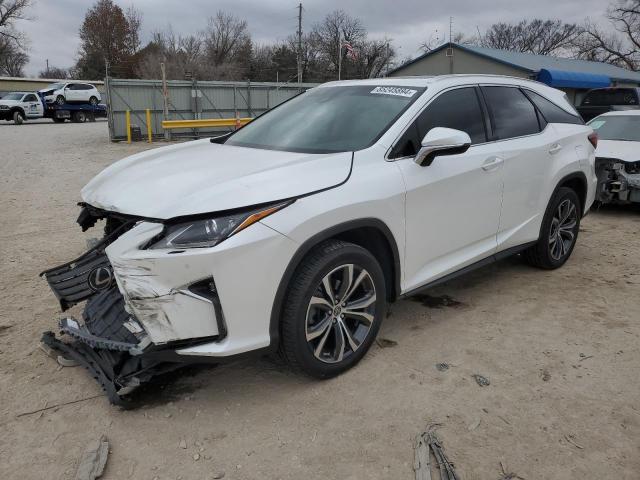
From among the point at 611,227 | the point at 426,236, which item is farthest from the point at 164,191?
the point at 611,227

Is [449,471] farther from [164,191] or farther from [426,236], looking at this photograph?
[164,191]

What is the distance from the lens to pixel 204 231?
A: 2479 mm

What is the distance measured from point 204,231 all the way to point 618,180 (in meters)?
6.66

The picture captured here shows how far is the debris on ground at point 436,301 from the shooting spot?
13.7 ft

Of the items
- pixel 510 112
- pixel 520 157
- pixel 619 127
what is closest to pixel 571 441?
pixel 520 157

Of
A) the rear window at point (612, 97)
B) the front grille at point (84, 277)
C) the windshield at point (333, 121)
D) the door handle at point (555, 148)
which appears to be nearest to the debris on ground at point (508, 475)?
the windshield at point (333, 121)

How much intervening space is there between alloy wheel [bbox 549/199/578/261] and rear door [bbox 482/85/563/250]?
1.24ft

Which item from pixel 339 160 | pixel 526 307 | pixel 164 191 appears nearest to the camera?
pixel 164 191

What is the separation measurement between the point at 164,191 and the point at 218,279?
64 cm

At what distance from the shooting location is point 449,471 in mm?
2352

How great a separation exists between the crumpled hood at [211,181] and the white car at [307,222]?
0.04 ft

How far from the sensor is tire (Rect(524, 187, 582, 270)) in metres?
4.60

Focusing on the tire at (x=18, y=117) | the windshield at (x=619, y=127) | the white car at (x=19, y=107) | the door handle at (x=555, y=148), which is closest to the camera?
the door handle at (x=555, y=148)

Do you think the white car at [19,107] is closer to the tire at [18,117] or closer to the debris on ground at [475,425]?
the tire at [18,117]
